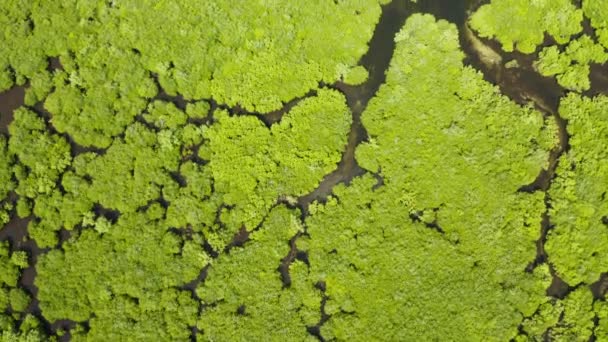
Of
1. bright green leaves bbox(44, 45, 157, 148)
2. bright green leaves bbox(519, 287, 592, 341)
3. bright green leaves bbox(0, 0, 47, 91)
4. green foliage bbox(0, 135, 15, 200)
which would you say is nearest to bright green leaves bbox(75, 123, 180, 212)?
bright green leaves bbox(44, 45, 157, 148)

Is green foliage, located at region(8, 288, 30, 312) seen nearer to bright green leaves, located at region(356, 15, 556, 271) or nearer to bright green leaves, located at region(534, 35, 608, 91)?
bright green leaves, located at region(356, 15, 556, 271)

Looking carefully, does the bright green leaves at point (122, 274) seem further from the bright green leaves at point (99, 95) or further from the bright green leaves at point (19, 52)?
the bright green leaves at point (19, 52)

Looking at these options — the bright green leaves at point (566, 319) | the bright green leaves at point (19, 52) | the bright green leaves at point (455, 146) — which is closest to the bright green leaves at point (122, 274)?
the bright green leaves at point (19, 52)

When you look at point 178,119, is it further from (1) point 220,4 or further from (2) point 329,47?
(2) point 329,47

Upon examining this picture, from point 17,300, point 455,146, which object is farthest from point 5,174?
point 455,146

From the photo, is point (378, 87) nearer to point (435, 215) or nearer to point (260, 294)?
point (435, 215)

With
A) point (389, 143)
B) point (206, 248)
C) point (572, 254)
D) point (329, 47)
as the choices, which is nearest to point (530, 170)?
point (572, 254)
